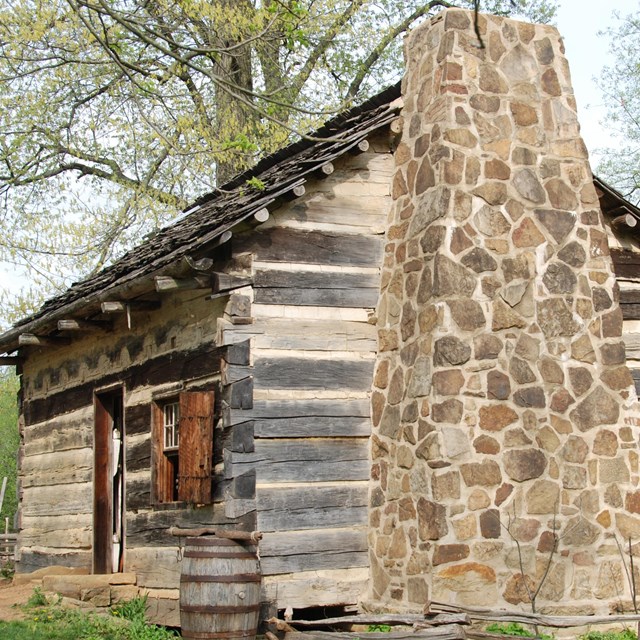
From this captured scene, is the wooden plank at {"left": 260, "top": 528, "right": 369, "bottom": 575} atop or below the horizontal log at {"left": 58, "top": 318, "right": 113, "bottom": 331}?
below

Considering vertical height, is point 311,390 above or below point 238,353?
below

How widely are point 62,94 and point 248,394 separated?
11.4m

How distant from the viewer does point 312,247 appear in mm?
10703

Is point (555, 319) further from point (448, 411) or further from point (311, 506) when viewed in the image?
point (311, 506)

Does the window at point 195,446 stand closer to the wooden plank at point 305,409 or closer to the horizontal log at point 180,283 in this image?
the wooden plank at point 305,409

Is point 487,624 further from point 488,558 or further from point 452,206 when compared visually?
point 452,206

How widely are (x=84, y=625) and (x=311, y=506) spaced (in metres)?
2.61

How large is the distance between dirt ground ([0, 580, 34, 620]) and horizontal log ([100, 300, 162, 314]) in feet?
11.7

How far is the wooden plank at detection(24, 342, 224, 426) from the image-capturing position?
35.2ft

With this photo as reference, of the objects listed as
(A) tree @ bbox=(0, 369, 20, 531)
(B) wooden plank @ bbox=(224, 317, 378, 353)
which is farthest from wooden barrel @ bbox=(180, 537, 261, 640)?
(A) tree @ bbox=(0, 369, 20, 531)

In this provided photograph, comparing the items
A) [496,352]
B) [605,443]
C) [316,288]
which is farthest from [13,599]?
[605,443]

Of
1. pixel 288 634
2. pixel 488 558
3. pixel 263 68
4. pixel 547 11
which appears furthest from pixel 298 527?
pixel 547 11

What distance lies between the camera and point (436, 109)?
416 inches

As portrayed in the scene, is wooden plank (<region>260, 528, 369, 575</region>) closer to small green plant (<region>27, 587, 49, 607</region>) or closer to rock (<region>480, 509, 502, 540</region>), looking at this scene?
rock (<region>480, 509, 502, 540</region>)
